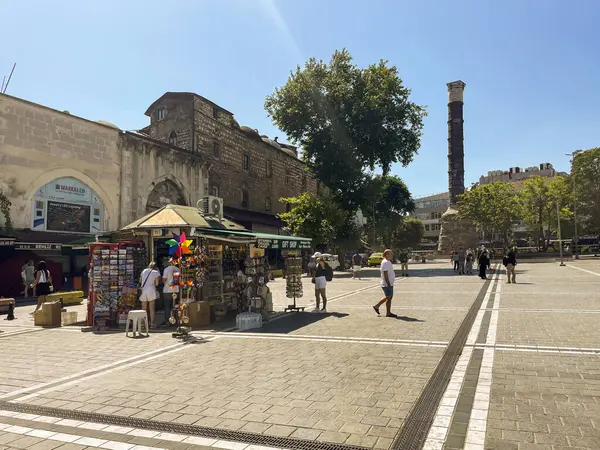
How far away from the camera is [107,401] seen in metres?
5.27

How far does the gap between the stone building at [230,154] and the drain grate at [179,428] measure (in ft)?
89.0

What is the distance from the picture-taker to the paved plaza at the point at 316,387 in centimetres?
411

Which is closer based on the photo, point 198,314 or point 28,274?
point 198,314

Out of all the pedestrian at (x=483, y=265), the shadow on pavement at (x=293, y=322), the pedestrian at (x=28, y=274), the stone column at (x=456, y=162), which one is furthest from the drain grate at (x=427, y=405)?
the stone column at (x=456, y=162)

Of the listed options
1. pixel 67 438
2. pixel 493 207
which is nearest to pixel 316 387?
pixel 67 438

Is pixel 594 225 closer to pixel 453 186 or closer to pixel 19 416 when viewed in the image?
pixel 453 186

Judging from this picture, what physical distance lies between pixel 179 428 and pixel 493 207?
5008 centimetres

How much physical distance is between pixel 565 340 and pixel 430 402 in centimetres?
436

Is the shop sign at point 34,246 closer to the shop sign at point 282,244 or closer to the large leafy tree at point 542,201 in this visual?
the shop sign at point 282,244

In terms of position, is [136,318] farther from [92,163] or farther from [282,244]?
[92,163]

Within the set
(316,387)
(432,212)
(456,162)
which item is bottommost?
(316,387)

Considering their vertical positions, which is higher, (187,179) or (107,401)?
(187,179)

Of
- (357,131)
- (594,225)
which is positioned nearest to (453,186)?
(594,225)

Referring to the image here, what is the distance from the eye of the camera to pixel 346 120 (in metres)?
34.3
